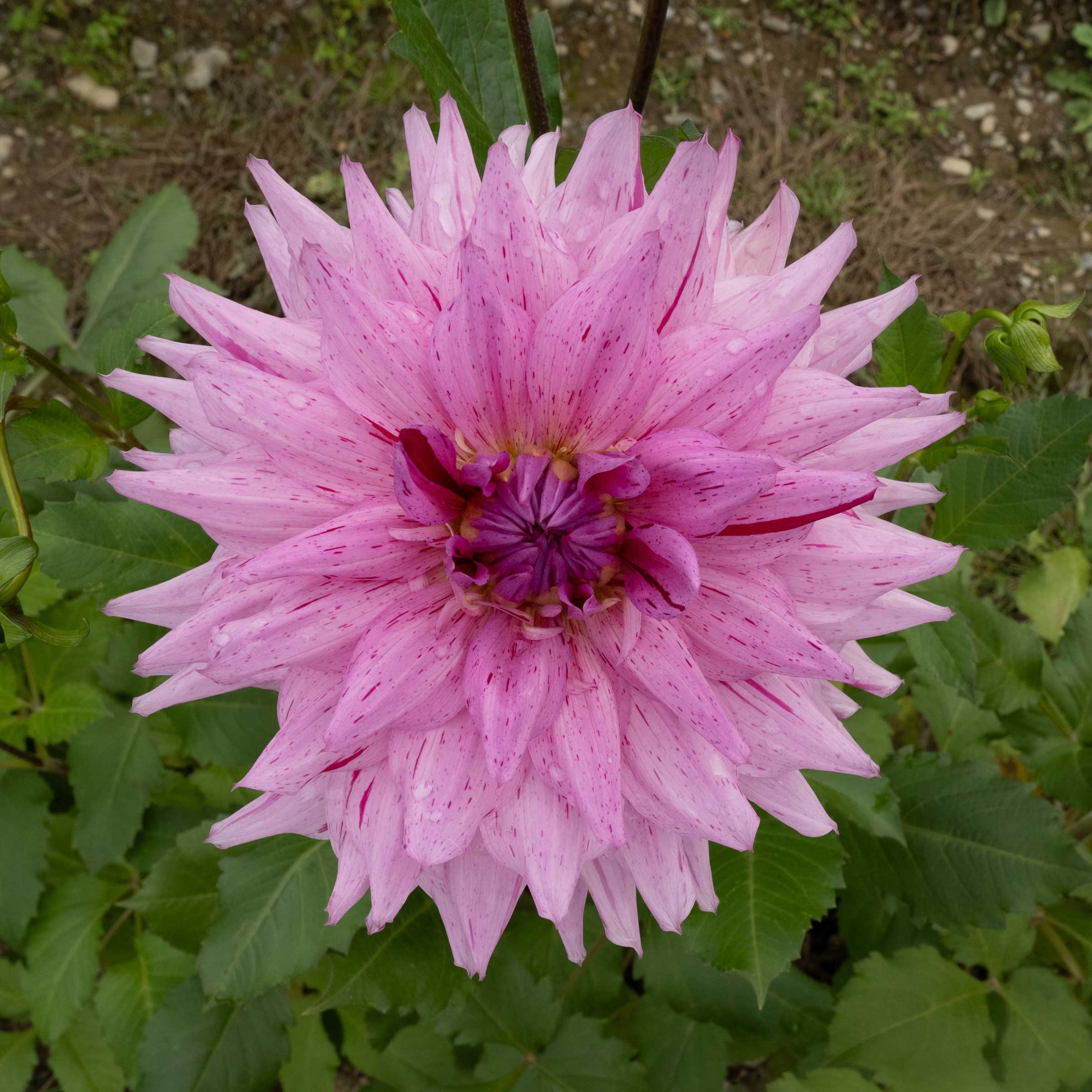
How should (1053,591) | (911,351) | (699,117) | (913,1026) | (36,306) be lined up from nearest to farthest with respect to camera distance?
(911,351) → (913,1026) → (36,306) → (1053,591) → (699,117)

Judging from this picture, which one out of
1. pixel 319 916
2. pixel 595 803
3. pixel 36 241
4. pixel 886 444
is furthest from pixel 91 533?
pixel 36 241

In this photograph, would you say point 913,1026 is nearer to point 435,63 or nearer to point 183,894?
point 183,894

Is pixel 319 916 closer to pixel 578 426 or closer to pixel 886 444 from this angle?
pixel 578 426

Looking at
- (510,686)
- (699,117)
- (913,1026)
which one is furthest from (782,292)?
(699,117)

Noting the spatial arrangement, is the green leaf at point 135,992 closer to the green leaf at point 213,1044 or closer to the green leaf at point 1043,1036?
the green leaf at point 213,1044

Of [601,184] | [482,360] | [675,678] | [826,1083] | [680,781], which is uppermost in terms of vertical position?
[601,184]

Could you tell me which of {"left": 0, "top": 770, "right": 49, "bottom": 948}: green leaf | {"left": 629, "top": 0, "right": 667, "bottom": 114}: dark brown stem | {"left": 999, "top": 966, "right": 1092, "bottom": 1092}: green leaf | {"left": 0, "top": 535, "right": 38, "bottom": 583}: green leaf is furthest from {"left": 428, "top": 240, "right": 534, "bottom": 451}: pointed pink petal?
{"left": 999, "top": 966, "right": 1092, "bottom": 1092}: green leaf
